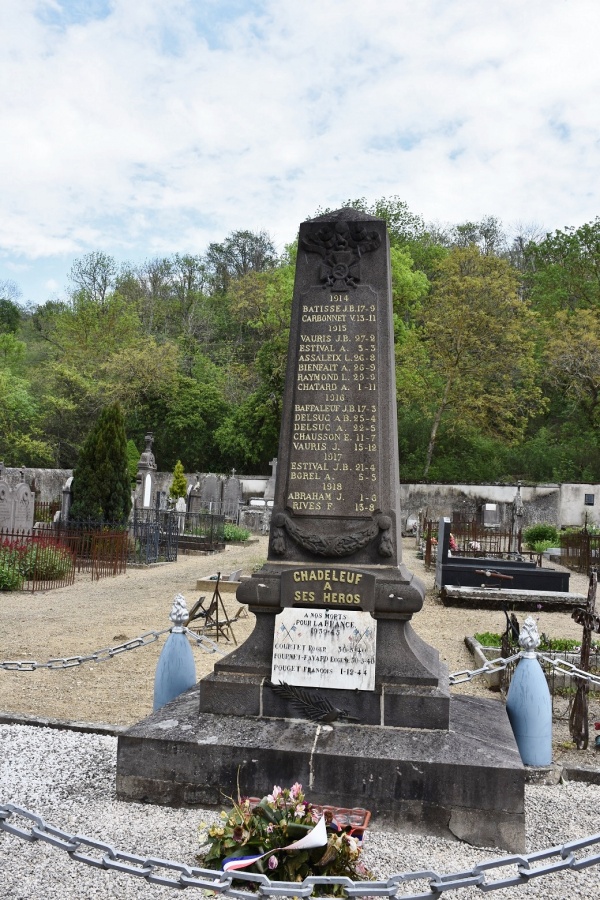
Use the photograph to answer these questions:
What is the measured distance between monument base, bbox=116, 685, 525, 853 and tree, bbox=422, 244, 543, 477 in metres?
33.1

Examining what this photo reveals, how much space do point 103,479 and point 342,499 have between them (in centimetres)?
1695

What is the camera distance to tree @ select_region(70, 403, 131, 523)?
21344mm

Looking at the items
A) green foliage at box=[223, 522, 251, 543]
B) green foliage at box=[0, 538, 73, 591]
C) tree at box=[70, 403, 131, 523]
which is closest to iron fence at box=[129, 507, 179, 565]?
tree at box=[70, 403, 131, 523]

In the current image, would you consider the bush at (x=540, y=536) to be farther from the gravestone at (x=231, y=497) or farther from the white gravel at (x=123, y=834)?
the white gravel at (x=123, y=834)

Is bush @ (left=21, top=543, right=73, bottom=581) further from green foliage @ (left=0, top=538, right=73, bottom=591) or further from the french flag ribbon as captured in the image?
the french flag ribbon

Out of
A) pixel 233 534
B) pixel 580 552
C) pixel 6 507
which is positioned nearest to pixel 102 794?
pixel 6 507

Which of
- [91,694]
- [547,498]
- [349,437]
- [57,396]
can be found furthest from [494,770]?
[57,396]

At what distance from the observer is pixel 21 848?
4074 mm

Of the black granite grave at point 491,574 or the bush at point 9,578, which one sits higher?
the black granite grave at point 491,574

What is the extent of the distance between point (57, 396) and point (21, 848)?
4105 cm

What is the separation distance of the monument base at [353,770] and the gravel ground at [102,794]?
132 millimetres

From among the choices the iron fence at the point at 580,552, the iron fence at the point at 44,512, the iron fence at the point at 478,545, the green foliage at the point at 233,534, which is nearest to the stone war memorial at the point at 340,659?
the iron fence at the point at 478,545

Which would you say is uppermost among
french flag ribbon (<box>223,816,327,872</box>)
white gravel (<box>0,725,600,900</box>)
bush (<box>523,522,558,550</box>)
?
bush (<box>523,522,558,550</box>)

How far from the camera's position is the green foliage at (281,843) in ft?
11.5
